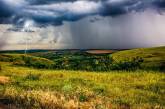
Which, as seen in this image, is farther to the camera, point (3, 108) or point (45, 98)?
point (45, 98)

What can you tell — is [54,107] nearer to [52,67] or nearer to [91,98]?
[91,98]

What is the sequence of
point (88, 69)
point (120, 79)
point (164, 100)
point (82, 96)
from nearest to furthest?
point (82, 96), point (164, 100), point (120, 79), point (88, 69)

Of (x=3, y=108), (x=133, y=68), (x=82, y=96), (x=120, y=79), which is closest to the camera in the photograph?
(x=3, y=108)

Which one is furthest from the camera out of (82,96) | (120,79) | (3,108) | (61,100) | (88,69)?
(88,69)

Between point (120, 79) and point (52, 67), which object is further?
point (52, 67)

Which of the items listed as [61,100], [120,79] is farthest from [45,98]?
[120,79]

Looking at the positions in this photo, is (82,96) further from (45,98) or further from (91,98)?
(45,98)

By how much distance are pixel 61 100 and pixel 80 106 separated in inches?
65.3

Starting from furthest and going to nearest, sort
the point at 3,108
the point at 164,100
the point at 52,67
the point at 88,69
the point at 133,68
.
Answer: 1. the point at 52,67
2. the point at 88,69
3. the point at 133,68
4. the point at 164,100
5. the point at 3,108

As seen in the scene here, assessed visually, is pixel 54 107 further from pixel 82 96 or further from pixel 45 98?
pixel 82 96

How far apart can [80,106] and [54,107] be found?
4.12 feet

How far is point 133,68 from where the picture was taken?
58688mm

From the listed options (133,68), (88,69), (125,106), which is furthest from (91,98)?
(88,69)

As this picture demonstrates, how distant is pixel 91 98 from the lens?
864 inches
